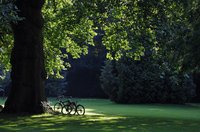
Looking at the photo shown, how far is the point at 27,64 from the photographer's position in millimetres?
19406

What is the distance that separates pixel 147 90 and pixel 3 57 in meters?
17.9

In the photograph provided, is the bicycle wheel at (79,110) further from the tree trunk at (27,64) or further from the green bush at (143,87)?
the green bush at (143,87)

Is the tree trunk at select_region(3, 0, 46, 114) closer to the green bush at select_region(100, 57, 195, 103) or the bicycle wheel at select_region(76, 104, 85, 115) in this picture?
the bicycle wheel at select_region(76, 104, 85, 115)

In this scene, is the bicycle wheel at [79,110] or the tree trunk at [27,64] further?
the bicycle wheel at [79,110]

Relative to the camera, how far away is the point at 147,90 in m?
39.5

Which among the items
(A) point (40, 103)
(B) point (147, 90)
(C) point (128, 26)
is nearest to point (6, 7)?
(A) point (40, 103)

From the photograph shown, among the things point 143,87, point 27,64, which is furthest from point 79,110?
point 143,87

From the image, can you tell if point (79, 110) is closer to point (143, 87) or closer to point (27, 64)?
point (27, 64)

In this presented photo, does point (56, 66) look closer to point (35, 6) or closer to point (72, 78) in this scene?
point (35, 6)

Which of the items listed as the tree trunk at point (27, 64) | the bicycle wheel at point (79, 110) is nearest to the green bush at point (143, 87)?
the bicycle wheel at point (79, 110)

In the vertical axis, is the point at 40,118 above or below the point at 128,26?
below

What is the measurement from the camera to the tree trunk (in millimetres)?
18938

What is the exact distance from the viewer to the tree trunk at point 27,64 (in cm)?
1894

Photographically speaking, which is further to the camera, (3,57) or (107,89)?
(107,89)
